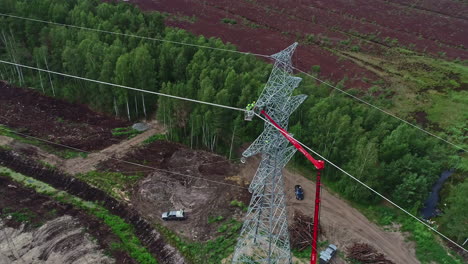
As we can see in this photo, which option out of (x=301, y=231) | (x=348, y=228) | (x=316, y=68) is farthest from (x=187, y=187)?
(x=316, y=68)

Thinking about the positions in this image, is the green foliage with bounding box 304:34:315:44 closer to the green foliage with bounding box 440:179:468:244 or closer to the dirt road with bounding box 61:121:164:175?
the dirt road with bounding box 61:121:164:175

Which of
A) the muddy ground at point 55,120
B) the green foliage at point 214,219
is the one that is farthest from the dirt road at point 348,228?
the muddy ground at point 55,120

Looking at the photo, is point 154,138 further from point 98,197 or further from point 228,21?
point 228,21

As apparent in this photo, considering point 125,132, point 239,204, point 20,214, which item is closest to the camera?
point 20,214

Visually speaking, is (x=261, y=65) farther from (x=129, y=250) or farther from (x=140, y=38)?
(x=129, y=250)

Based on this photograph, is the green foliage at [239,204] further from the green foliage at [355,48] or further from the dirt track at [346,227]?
the green foliage at [355,48]

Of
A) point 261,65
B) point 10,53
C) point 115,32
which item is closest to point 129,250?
point 261,65
